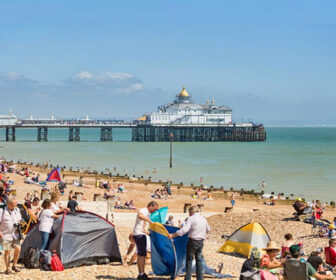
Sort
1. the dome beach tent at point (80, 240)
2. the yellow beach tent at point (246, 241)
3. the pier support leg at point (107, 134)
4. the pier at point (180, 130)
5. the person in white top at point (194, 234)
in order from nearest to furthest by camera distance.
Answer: the person in white top at point (194, 234) < the dome beach tent at point (80, 240) < the yellow beach tent at point (246, 241) < the pier at point (180, 130) < the pier support leg at point (107, 134)

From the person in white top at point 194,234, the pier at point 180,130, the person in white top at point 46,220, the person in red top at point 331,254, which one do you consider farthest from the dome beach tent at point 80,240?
the pier at point 180,130

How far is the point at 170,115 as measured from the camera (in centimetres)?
10844

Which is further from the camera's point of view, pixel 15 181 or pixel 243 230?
pixel 15 181

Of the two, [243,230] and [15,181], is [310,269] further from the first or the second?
[15,181]

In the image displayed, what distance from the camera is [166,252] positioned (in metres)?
8.98

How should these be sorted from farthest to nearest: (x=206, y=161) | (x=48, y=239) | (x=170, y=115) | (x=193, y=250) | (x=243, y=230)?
(x=170, y=115) → (x=206, y=161) → (x=243, y=230) → (x=48, y=239) → (x=193, y=250)

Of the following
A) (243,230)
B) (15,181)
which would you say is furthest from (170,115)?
(243,230)

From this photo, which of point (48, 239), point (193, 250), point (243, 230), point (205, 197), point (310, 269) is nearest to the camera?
point (310, 269)

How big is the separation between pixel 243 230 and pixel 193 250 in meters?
4.62

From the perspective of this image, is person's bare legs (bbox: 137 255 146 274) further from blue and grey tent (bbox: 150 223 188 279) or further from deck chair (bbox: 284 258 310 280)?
deck chair (bbox: 284 258 310 280)

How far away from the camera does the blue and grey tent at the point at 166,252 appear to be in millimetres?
8883

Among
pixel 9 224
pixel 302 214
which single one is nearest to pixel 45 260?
pixel 9 224

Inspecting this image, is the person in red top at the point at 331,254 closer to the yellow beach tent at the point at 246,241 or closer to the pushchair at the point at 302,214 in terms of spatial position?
the yellow beach tent at the point at 246,241

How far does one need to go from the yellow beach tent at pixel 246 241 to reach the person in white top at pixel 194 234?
162 inches
